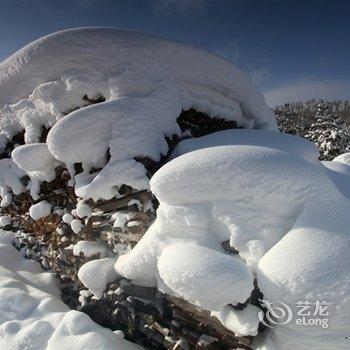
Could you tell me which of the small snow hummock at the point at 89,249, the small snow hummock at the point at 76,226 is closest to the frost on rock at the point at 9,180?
the small snow hummock at the point at 76,226

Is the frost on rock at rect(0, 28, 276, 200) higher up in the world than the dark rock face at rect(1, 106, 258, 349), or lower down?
higher up

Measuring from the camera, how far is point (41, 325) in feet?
11.0

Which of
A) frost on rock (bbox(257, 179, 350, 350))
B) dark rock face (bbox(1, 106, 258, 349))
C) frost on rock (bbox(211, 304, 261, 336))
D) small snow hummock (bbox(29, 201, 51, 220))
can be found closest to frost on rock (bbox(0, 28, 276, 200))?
dark rock face (bbox(1, 106, 258, 349))

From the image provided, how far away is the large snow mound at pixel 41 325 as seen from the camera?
123 inches

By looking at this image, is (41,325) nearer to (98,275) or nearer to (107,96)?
(98,275)

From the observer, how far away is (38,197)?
4906 millimetres

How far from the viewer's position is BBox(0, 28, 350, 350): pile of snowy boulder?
264cm

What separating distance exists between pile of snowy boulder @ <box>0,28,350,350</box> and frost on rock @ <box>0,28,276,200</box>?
0.05 ft

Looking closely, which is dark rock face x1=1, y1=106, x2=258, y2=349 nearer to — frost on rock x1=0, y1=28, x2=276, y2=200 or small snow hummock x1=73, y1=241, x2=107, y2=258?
small snow hummock x1=73, y1=241, x2=107, y2=258

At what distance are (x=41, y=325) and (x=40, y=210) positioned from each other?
1778 mm

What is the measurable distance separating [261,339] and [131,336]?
4.79 feet

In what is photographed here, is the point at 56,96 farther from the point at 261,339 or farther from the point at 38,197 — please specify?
the point at 261,339

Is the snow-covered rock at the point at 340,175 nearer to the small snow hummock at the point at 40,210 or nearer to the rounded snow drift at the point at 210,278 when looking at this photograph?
the rounded snow drift at the point at 210,278

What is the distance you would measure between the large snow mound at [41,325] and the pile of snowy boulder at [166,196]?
0.09 ft
